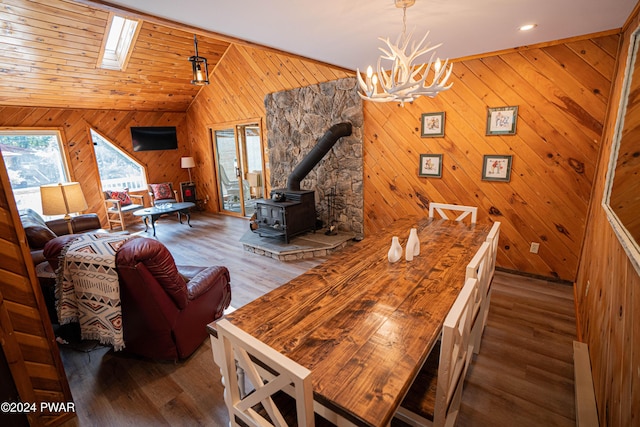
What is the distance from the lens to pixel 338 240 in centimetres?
429

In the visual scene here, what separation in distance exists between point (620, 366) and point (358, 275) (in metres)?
1.20

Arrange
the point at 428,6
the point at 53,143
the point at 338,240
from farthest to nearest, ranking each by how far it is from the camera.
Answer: the point at 53,143
the point at 338,240
the point at 428,6

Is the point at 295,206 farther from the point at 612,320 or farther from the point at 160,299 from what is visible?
the point at 612,320

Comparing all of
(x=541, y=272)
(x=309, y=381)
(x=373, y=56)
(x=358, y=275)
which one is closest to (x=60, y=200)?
(x=358, y=275)

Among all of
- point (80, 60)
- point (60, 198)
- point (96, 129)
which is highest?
point (80, 60)

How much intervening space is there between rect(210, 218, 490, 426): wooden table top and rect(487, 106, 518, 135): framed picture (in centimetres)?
183

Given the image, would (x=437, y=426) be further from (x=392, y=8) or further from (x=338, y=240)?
(x=338, y=240)

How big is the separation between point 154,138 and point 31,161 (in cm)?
221

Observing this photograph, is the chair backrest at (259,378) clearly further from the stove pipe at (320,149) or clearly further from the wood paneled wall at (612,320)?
the stove pipe at (320,149)

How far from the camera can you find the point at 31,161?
520 cm

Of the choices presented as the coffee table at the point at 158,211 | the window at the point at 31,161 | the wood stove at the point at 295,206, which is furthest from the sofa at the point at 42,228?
the wood stove at the point at 295,206

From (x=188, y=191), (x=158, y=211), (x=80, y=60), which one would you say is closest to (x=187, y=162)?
(x=188, y=191)

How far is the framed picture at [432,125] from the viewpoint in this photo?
349 cm

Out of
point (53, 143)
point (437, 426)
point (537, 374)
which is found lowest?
point (537, 374)
